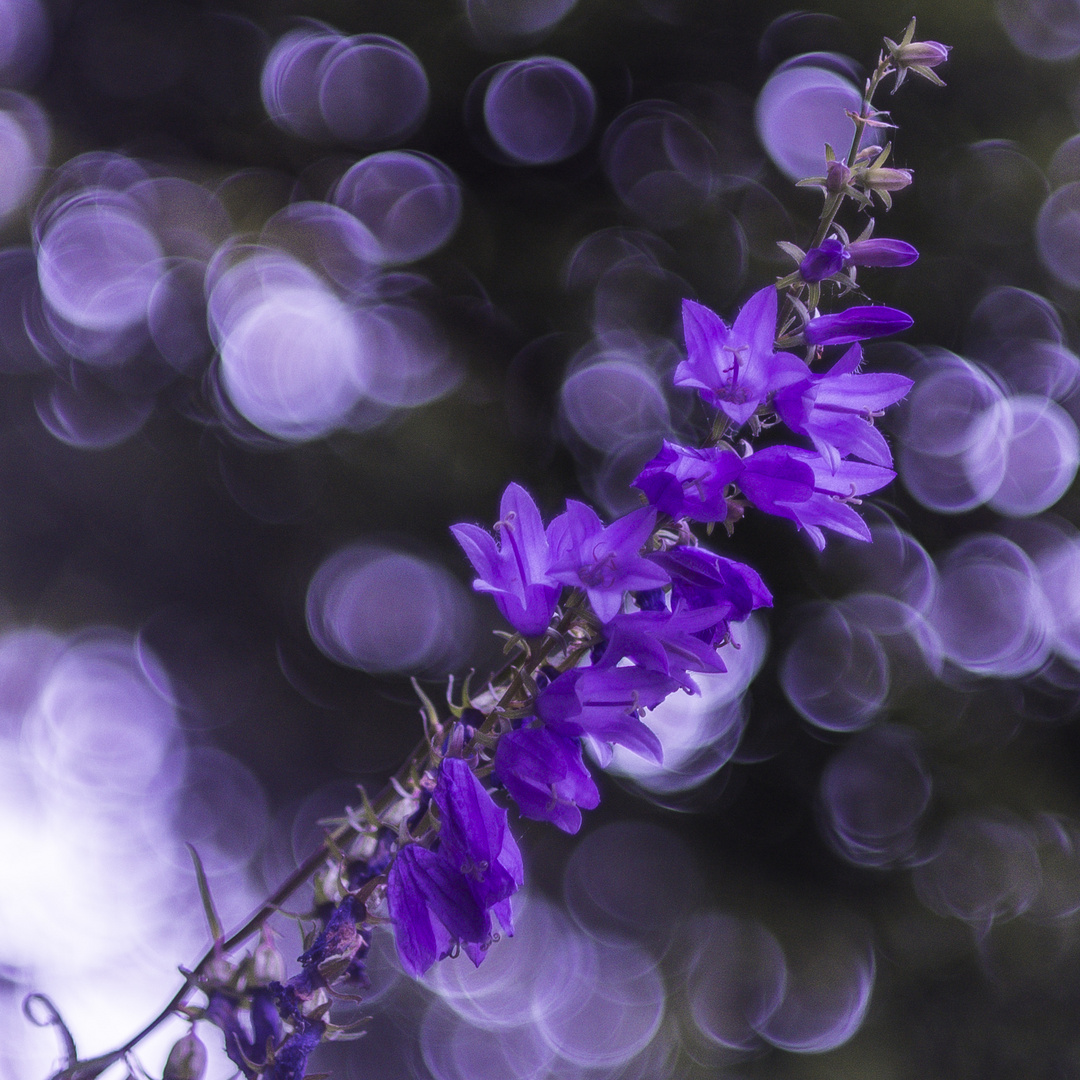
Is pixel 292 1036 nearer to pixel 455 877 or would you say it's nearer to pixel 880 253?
pixel 455 877

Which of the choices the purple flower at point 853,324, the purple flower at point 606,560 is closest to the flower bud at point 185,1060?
the purple flower at point 606,560

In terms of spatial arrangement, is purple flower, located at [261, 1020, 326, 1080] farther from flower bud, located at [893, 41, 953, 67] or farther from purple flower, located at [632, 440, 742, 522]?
flower bud, located at [893, 41, 953, 67]

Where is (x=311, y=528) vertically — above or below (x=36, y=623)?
above

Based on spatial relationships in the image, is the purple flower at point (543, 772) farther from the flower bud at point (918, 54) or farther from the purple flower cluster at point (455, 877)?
the flower bud at point (918, 54)

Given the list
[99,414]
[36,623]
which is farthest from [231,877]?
[99,414]

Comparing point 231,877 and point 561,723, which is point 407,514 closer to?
point 231,877

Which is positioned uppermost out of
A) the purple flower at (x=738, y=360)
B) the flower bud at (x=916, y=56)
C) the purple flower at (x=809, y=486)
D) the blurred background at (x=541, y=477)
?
the flower bud at (x=916, y=56)

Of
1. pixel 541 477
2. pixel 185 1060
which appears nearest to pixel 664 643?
pixel 185 1060
